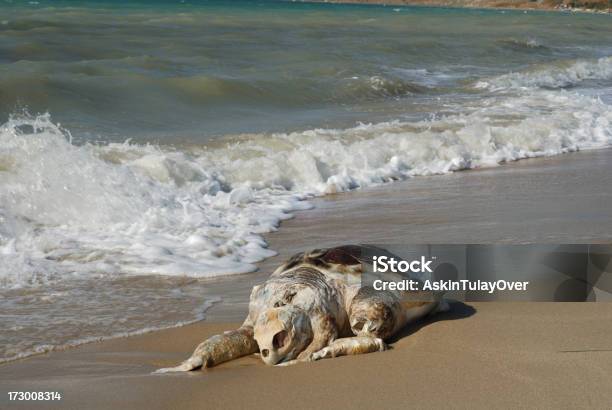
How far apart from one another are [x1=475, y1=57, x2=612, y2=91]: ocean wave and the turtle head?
1654 centimetres

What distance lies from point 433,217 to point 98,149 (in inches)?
170

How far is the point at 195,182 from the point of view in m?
9.99

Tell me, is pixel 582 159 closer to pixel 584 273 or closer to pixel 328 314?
pixel 584 273

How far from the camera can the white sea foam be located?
7043mm

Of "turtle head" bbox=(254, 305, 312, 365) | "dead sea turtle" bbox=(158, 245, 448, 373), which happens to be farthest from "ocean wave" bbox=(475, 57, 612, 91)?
"turtle head" bbox=(254, 305, 312, 365)

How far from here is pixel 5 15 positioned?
37.9 m

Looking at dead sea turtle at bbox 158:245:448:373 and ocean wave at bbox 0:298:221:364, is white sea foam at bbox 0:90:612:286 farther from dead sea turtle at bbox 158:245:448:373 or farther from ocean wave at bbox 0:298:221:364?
dead sea turtle at bbox 158:245:448:373

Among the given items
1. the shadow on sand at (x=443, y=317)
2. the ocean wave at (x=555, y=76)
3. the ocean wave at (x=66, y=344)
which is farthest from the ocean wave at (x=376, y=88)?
the shadow on sand at (x=443, y=317)

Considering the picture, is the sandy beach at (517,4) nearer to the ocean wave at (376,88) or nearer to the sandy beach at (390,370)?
the ocean wave at (376,88)

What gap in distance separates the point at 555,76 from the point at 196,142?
46.4 ft

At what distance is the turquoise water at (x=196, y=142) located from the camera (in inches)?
252

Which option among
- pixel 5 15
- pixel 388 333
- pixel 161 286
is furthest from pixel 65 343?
pixel 5 15

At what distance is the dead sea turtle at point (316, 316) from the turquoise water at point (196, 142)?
1.08 m

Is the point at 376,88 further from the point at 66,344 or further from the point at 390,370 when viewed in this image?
the point at 390,370
